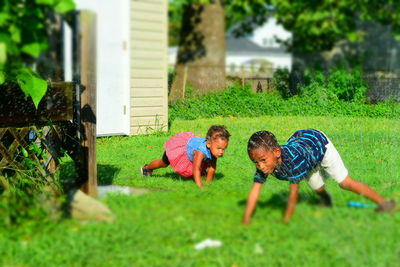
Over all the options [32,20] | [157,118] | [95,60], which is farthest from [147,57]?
[32,20]

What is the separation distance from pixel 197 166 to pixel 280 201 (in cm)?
214

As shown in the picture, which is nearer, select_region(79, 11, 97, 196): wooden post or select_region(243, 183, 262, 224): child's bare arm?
select_region(243, 183, 262, 224): child's bare arm

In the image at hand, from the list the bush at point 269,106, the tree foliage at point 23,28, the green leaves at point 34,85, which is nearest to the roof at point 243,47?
the bush at point 269,106

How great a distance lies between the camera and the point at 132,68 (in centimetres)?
1302

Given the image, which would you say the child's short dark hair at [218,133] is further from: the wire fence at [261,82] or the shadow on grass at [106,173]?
the wire fence at [261,82]

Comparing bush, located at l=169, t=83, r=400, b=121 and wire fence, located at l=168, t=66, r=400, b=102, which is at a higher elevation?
wire fence, located at l=168, t=66, r=400, b=102

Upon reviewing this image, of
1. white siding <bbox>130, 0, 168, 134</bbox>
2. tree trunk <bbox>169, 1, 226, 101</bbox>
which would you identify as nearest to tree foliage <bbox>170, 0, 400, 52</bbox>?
tree trunk <bbox>169, 1, 226, 101</bbox>

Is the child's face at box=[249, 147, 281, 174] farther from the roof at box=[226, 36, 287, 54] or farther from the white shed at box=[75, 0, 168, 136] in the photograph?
the roof at box=[226, 36, 287, 54]

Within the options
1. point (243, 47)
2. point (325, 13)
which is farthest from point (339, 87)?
point (243, 47)

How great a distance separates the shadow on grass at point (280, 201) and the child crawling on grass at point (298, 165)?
0.10 meters

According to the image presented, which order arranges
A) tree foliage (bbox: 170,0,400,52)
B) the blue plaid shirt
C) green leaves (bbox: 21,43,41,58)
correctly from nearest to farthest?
green leaves (bbox: 21,43,41,58) → the blue plaid shirt → tree foliage (bbox: 170,0,400,52)

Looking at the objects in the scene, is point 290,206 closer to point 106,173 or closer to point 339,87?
point 106,173

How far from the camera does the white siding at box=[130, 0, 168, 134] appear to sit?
1295 centimetres

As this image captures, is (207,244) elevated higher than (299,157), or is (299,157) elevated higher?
(299,157)
